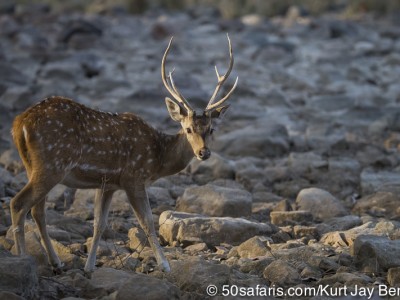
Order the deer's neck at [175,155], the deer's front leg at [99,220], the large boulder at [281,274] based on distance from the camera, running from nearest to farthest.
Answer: the large boulder at [281,274] < the deer's front leg at [99,220] < the deer's neck at [175,155]

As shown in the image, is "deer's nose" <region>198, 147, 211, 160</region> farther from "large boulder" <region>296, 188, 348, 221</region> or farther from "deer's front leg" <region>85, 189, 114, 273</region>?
"large boulder" <region>296, 188, 348, 221</region>

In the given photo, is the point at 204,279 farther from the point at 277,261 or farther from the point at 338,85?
the point at 338,85

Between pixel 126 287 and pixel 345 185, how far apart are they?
21.6 ft

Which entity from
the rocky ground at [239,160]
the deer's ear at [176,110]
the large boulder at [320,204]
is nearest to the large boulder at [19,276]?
the rocky ground at [239,160]

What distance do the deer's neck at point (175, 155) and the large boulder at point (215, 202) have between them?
110 cm

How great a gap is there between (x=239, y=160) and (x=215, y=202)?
342cm

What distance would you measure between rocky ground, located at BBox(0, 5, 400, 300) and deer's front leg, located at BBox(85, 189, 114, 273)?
21cm

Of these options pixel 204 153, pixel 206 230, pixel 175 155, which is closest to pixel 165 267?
pixel 206 230

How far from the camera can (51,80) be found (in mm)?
20453

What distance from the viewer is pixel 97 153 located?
9164 mm

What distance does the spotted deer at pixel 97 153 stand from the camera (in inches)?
339

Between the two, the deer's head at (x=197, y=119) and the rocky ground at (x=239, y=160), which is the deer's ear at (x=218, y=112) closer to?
the deer's head at (x=197, y=119)

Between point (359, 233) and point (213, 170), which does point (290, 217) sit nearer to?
point (359, 233)

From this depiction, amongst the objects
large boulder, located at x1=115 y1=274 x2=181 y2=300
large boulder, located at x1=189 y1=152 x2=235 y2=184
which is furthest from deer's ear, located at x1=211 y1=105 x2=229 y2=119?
large boulder, located at x1=189 y1=152 x2=235 y2=184
